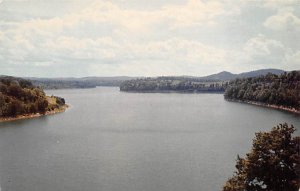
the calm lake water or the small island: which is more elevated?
the small island

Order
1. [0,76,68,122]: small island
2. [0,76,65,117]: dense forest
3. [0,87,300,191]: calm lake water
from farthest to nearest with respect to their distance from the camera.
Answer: [0,76,65,117]: dense forest → [0,76,68,122]: small island → [0,87,300,191]: calm lake water

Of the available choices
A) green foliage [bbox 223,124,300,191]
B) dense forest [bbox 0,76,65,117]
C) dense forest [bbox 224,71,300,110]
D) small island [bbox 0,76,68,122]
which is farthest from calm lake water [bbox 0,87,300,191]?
dense forest [bbox 224,71,300,110]

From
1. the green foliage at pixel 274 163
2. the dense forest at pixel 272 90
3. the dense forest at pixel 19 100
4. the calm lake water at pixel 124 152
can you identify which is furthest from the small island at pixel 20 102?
the green foliage at pixel 274 163

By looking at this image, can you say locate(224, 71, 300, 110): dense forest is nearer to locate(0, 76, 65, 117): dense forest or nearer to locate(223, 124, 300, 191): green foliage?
locate(0, 76, 65, 117): dense forest

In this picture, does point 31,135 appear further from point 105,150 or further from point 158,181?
point 158,181

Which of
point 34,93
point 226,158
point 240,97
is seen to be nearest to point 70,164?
point 226,158

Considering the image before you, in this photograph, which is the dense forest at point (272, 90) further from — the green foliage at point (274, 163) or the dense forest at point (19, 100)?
the green foliage at point (274, 163)

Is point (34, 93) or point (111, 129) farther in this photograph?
point (34, 93)
